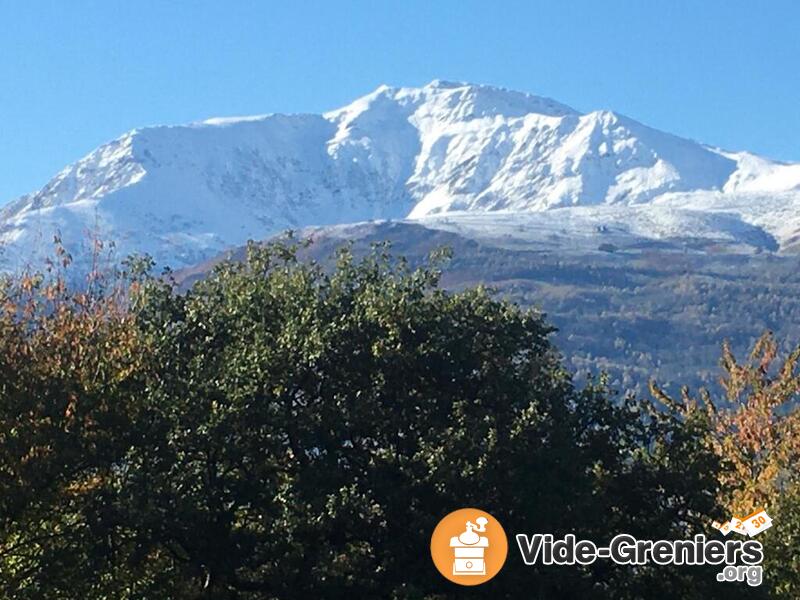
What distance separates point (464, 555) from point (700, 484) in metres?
6.65

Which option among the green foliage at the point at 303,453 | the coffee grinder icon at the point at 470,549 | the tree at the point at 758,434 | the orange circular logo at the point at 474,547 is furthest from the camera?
the tree at the point at 758,434

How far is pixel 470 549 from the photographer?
1259 inches

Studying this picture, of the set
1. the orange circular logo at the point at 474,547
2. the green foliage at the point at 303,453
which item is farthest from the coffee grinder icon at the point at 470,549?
the green foliage at the point at 303,453

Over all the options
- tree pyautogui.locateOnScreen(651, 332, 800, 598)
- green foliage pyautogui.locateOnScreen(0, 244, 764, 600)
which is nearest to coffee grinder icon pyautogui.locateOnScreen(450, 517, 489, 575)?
green foliage pyautogui.locateOnScreen(0, 244, 764, 600)

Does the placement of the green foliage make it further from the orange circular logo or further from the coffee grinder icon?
the coffee grinder icon

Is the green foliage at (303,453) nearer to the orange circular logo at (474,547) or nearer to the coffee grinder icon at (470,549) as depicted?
the orange circular logo at (474,547)

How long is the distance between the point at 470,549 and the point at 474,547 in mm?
247

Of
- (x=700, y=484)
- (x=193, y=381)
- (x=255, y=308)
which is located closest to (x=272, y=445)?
(x=193, y=381)

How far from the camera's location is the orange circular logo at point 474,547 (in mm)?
30594

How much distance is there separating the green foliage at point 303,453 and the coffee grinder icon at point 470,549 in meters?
0.42

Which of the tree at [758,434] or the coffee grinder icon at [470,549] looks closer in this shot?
the coffee grinder icon at [470,549]

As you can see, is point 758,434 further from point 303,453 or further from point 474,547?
point 303,453

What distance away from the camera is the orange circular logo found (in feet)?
100

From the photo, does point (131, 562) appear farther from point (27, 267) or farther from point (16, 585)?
point (27, 267)
